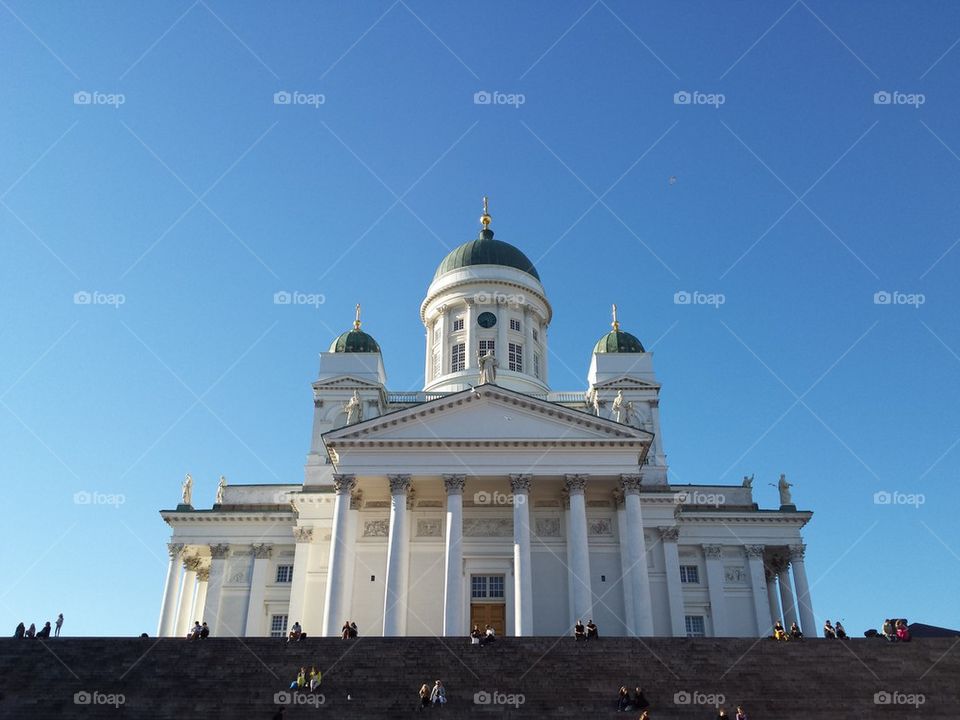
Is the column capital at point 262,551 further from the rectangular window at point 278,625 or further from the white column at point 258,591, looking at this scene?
the rectangular window at point 278,625

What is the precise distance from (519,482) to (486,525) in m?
3.61

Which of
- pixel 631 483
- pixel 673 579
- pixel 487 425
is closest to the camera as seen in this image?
pixel 631 483

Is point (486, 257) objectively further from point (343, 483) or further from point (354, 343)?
point (343, 483)

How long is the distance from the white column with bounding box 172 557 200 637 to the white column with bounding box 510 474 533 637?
713 inches

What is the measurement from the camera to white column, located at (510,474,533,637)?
3150 centimetres

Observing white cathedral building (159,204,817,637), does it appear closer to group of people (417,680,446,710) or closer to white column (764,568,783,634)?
white column (764,568,783,634)

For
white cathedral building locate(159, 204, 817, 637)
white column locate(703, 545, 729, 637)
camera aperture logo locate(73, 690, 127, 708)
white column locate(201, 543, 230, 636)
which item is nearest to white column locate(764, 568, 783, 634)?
white cathedral building locate(159, 204, 817, 637)

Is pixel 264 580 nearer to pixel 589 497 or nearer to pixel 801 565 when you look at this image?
pixel 589 497

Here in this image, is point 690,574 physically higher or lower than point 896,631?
higher

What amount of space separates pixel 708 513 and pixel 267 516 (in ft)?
70.1

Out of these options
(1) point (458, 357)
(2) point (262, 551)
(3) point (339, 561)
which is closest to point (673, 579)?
(3) point (339, 561)

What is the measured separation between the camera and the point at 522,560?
106ft

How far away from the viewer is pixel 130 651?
85.1 ft

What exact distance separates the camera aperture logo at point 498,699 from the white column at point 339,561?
9111 mm
